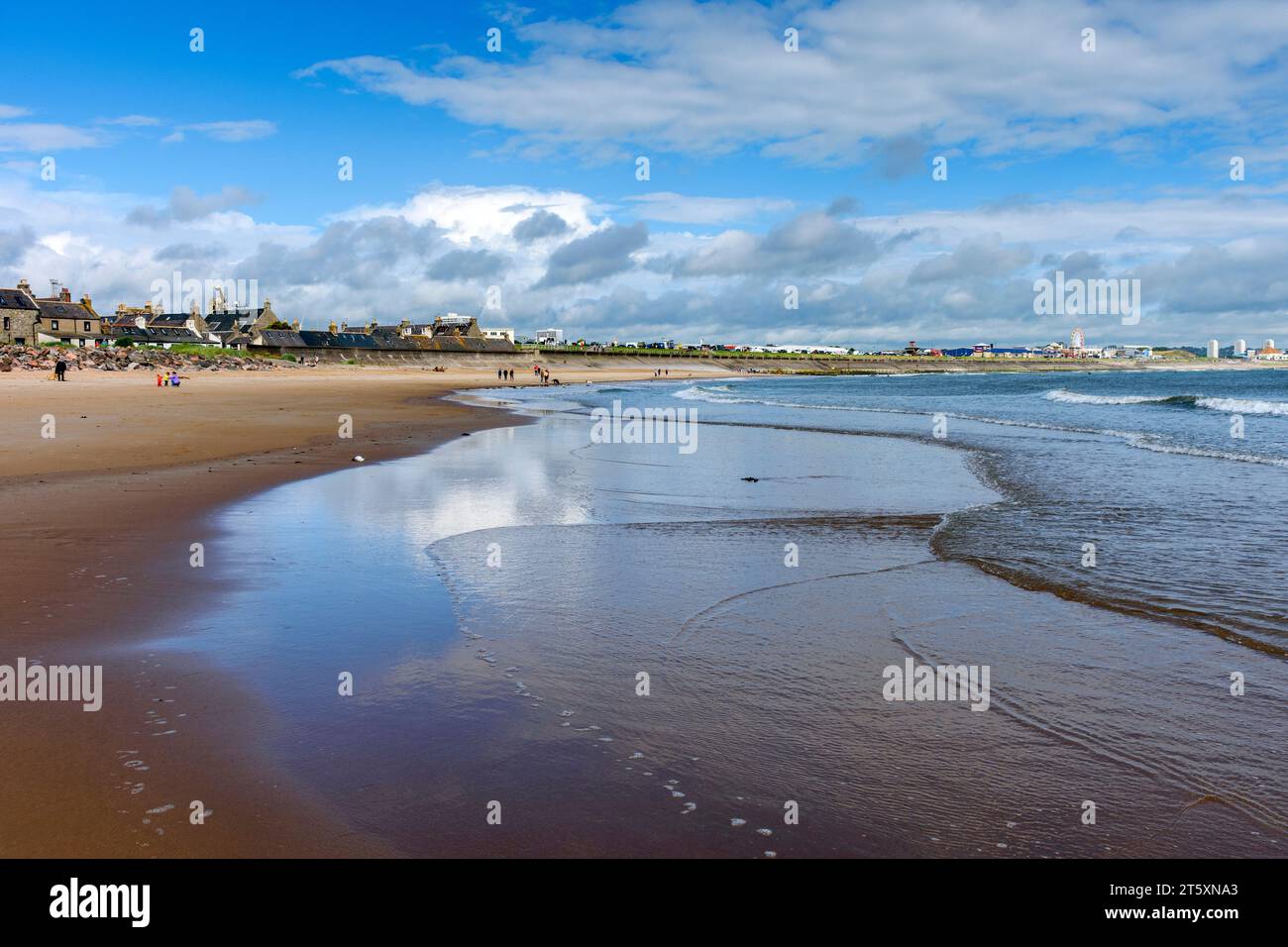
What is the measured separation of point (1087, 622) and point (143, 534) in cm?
1050

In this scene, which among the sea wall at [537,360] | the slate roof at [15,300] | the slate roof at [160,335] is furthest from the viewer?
the sea wall at [537,360]

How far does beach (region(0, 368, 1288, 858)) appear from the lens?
408cm

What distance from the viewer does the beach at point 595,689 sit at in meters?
4.08

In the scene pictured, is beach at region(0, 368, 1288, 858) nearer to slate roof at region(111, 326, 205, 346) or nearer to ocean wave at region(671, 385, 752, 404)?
ocean wave at region(671, 385, 752, 404)

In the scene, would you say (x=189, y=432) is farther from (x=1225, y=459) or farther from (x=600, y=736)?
(x=1225, y=459)

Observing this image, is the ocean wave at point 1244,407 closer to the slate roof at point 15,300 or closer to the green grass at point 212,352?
the green grass at point 212,352

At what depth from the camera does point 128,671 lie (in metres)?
5.96

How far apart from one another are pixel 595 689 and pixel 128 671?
3.24m

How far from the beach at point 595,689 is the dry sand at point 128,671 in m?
0.03

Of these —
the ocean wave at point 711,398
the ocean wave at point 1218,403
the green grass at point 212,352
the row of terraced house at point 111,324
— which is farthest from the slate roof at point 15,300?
the ocean wave at point 1218,403
